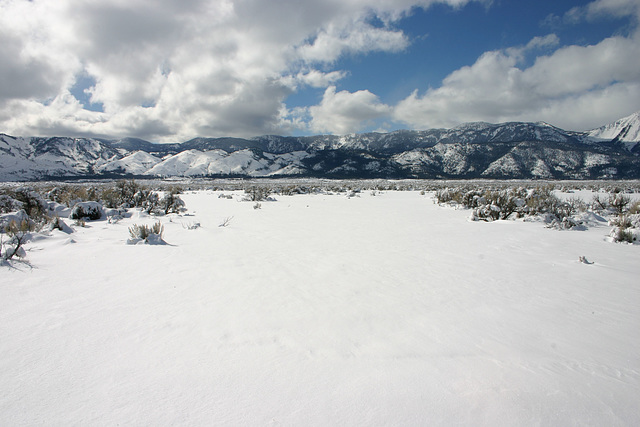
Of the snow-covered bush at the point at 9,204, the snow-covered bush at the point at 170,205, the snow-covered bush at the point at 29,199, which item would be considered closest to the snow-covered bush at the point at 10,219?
the snow-covered bush at the point at 9,204

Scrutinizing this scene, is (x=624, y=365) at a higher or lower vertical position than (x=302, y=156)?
lower

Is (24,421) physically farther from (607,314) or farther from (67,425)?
(607,314)

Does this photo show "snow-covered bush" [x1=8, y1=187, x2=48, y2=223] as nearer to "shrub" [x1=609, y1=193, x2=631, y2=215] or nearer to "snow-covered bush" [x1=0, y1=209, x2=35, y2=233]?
"snow-covered bush" [x1=0, y1=209, x2=35, y2=233]

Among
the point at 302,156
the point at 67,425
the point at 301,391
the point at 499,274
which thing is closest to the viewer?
the point at 67,425

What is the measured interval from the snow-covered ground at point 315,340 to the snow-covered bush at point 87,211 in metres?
4.17

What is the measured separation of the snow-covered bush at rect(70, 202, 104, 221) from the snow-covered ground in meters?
4.17

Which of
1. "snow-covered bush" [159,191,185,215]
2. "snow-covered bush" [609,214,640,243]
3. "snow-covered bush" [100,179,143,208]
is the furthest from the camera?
"snow-covered bush" [100,179,143,208]

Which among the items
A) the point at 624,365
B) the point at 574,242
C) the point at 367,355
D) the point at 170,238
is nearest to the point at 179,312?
the point at 367,355

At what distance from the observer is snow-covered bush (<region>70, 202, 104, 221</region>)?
8.68 meters

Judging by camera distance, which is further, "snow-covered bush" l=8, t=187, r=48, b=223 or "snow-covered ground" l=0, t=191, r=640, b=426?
"snow-covered bush" l=8, t=187, r=48, b=223

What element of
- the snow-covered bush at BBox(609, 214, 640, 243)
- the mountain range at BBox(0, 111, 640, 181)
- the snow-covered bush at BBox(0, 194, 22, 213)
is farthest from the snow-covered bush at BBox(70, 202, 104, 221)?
the mountain range at BBox(0, 111, 640, 181)

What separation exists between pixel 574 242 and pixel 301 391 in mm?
7370

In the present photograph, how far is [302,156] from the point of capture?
160375mm

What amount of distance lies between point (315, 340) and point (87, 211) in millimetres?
9574
